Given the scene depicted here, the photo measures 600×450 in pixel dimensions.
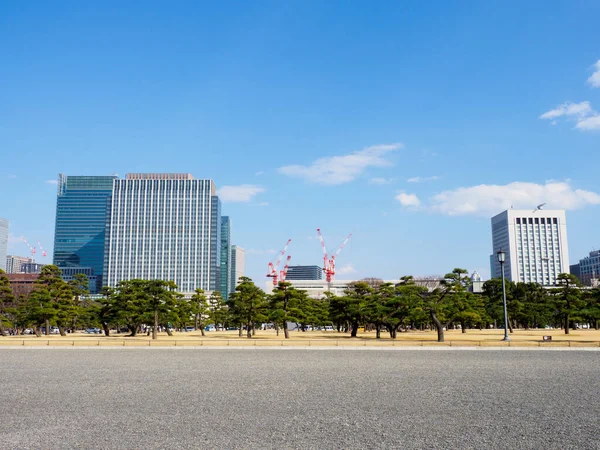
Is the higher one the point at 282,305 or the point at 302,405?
the point at 282,305

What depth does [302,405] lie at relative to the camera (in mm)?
11594

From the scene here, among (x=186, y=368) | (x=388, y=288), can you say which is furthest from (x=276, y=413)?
(x=388, y=288)

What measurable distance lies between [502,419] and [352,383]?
5.81 m

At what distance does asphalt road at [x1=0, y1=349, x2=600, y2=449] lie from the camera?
8516 millimetres

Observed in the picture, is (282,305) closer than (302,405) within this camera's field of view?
No

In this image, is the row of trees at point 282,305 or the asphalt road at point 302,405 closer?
the asphalt road at point 302,405

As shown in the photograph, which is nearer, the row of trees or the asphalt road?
the asphalt road

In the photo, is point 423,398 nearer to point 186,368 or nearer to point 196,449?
point 196,449

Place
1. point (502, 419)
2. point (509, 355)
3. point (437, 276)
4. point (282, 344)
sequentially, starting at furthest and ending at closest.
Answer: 1. point (437, 276)
2. point (282, 344)
3. point (509, 355)
4. point (502, 419)

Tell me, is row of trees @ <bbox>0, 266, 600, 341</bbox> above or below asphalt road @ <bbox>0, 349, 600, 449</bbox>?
above

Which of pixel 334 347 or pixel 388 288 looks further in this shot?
pixel 388 288

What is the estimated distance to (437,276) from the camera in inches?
7756

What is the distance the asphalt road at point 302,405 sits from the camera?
335 inches

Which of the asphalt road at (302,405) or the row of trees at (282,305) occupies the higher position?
the row of trees at (282,305)
